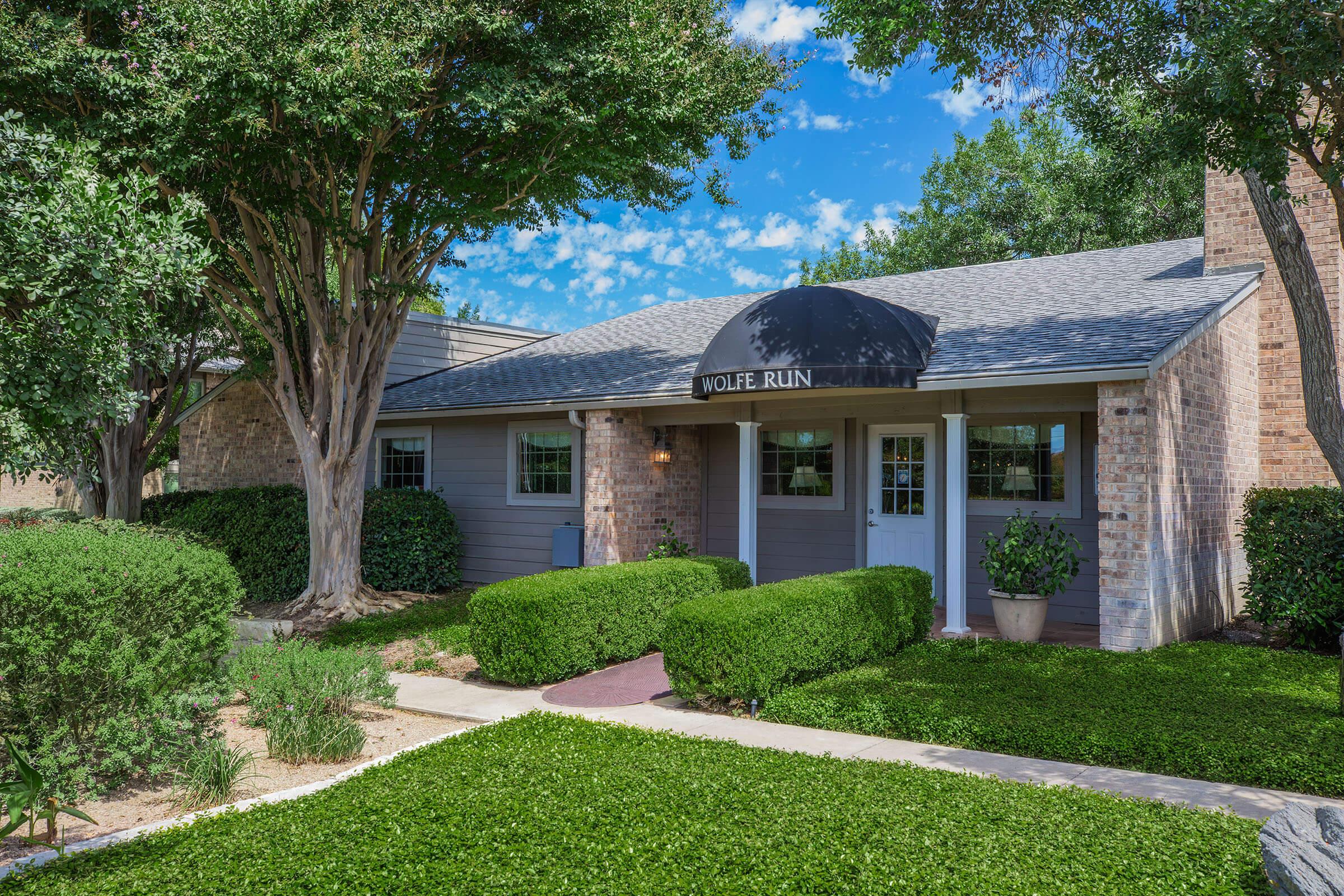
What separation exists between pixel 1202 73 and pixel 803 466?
6889mm

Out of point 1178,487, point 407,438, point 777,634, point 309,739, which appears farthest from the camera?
point 407,438

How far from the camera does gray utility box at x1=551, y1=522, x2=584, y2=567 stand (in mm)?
13172

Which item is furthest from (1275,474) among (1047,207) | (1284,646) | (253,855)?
(1047,207)

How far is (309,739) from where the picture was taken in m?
6.17

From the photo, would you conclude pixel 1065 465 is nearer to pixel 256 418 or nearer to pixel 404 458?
pixel 404 458

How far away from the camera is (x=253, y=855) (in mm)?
4277

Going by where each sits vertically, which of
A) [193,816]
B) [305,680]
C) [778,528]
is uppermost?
[778,528]

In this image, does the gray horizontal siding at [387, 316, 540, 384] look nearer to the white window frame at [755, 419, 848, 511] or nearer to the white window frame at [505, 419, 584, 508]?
the white window frame at [505, 419, 584, 508]

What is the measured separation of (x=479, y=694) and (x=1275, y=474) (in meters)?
10.2

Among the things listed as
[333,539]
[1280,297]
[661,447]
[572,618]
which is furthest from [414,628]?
[1280,297]

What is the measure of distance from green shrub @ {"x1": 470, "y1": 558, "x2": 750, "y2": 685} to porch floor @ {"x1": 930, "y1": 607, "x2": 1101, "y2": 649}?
308 centimetres

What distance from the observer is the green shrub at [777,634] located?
727 centimetres

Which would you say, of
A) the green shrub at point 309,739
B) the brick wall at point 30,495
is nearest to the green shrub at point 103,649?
the green shrub at point 309,739

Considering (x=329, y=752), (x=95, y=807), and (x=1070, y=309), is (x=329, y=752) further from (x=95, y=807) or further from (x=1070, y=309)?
(x=1070, y=309)
